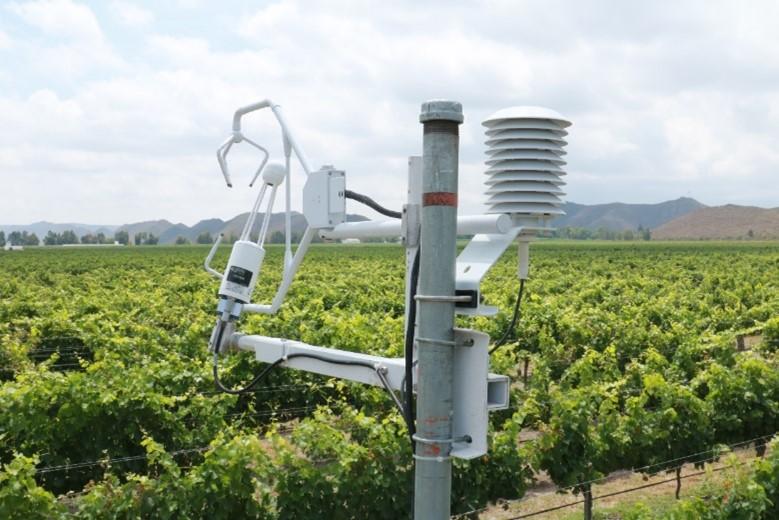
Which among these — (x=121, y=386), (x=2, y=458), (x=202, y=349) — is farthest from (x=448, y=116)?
(x=202, y=349)

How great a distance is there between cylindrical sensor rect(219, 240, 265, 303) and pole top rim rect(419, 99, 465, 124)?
1.77 meters

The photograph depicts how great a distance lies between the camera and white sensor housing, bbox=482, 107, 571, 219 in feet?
9.33

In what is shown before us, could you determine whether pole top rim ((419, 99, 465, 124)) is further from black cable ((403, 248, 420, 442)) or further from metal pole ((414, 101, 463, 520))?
black cable ((403, 248, 420, 442))

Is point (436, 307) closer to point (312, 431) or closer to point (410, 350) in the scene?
point (410, 350)

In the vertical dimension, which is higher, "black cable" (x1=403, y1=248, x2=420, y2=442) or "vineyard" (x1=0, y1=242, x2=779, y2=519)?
"black cable" (x1=403, y1=248, x2=420, y2=442)

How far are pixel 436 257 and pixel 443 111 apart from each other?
0.39m

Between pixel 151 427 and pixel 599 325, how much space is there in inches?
331

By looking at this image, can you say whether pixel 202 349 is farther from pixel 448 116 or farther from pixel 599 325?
pixel 448 116

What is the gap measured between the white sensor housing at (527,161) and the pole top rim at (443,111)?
648mm

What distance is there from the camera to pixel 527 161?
2861 mm

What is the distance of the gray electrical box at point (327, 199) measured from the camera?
329 cm

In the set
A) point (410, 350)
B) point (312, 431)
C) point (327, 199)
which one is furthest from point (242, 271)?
point (312, 431)

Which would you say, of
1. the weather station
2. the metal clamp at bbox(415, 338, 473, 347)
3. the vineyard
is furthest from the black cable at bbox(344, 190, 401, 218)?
the vineyard

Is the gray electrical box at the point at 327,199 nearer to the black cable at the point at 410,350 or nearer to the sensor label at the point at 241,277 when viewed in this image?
the sensor label at the point at 241,277
